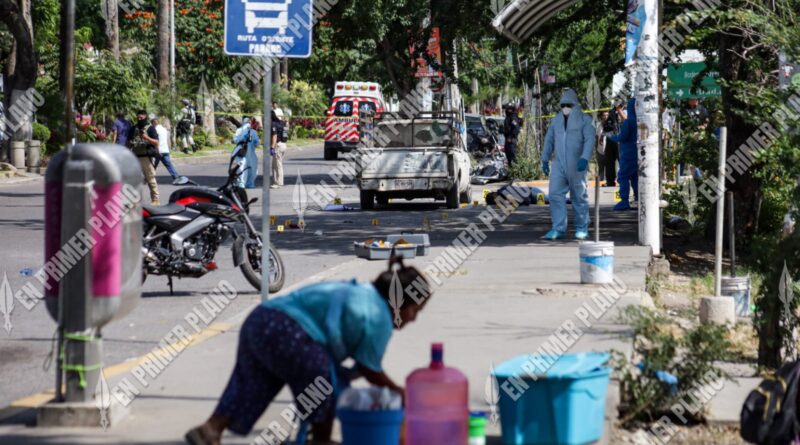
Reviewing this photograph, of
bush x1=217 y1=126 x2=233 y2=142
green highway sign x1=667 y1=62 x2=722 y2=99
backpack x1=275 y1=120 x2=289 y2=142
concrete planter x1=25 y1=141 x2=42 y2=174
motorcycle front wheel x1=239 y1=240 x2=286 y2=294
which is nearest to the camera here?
motorcycle front wheel x1=239 y1=240 x2=286 y2=294

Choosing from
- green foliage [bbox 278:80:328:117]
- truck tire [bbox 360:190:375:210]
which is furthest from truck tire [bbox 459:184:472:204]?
green foliage [bbox 278:80:328:117]

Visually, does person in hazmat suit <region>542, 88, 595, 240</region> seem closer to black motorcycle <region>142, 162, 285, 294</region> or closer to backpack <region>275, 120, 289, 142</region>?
black motorcycle <region>142, 162, 285, 294</region>

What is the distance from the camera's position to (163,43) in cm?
4475

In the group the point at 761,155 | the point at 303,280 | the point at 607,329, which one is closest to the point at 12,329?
the point at 303,280

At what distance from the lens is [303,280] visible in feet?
43.8

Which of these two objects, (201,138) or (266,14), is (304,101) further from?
(266,14)

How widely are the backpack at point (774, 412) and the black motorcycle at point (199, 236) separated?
5.86m

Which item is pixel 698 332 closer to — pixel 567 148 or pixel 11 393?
pixel 11 393

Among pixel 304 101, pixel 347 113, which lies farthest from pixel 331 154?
A: pixel 304 101

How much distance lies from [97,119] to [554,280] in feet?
96.7

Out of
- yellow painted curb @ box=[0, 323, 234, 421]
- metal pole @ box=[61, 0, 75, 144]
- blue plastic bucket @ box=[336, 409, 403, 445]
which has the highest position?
metal pole @ box=[61, 0, 75, 144]

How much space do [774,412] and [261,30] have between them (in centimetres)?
391

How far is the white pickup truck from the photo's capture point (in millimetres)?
23734

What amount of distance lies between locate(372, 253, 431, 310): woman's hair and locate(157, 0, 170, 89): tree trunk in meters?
40.1
